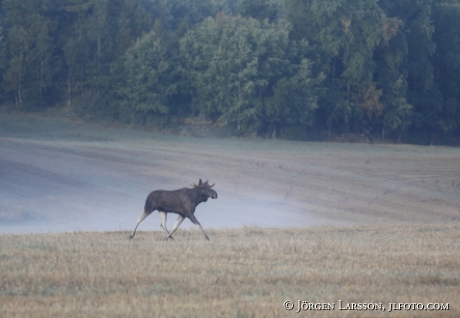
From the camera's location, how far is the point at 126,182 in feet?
110

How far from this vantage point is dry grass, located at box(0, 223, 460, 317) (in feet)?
31.7

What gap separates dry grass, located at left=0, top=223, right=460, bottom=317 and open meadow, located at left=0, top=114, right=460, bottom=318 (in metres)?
0.03

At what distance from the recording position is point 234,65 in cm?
5147

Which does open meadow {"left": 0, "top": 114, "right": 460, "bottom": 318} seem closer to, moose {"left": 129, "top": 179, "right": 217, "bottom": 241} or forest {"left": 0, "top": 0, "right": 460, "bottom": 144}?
moose {"left": 129, "top": 179, "right": 217, "bottom": 241}

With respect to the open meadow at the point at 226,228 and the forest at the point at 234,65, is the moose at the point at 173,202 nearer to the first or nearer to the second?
the open meadow at the point at 226,228

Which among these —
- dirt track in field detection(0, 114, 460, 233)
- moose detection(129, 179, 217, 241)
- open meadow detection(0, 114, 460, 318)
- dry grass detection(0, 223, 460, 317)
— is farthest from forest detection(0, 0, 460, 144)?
dry grass detection(0, 223, 460, 317)

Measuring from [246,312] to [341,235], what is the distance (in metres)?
9.42

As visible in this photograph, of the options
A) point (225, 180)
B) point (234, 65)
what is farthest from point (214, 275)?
point (234, 65)

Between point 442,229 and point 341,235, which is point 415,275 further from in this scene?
point 442,229

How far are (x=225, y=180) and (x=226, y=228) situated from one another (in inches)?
568

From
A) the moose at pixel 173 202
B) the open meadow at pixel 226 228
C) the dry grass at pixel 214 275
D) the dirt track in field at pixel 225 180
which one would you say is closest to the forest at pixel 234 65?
the open meadow at pixel 226 228

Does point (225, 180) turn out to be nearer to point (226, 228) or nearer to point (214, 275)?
point (226, 228)

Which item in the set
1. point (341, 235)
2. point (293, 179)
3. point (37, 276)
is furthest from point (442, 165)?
point (37, 276)

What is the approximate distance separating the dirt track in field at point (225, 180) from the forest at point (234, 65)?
4.74m
